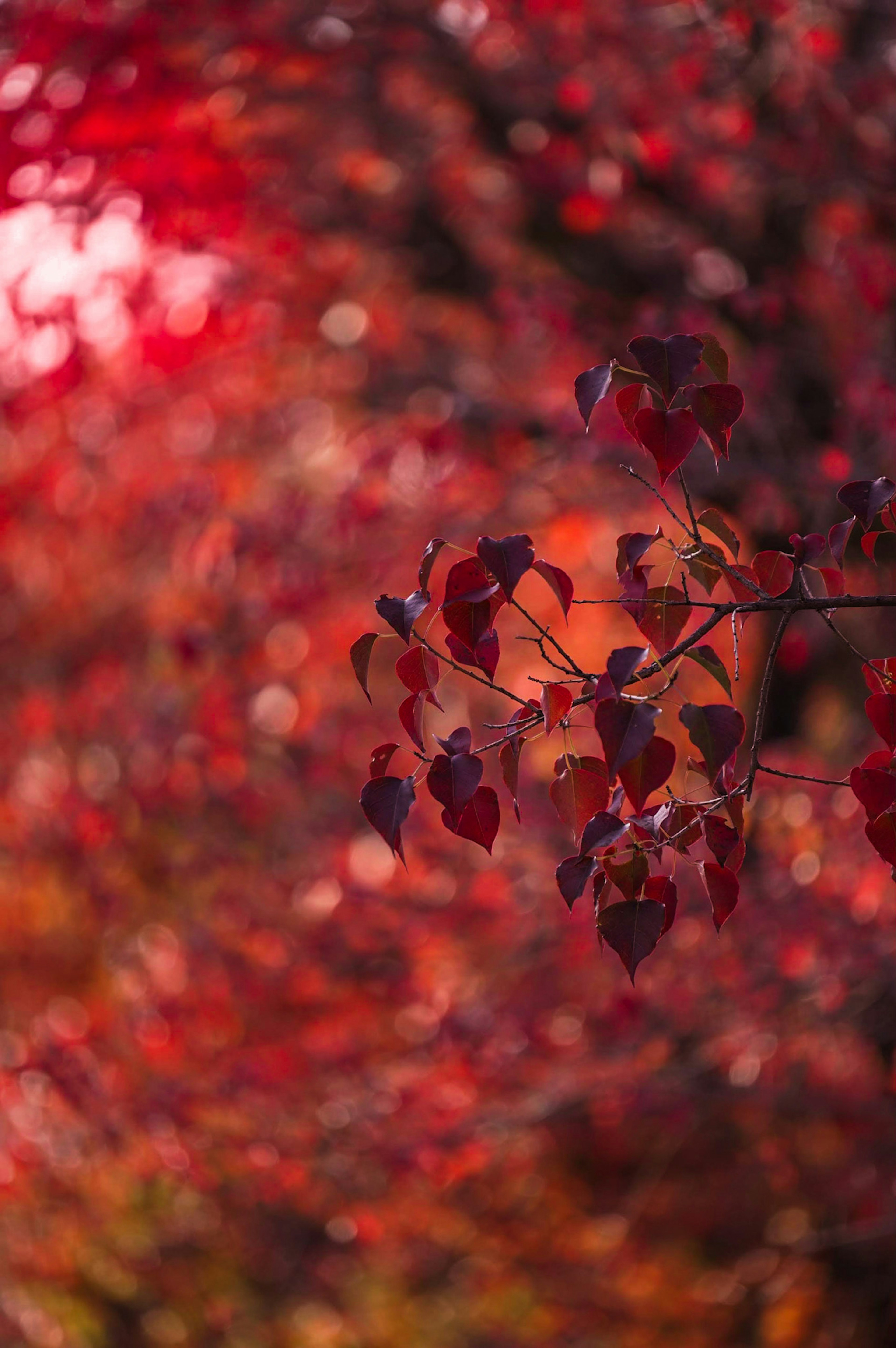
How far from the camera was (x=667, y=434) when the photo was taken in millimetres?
1273

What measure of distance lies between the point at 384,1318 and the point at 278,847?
1.95 metres

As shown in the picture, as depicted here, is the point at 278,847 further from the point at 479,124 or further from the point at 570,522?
the point at 479,124

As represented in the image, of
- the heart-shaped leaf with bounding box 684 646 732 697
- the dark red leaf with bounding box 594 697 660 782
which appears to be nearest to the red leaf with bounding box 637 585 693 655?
the heart-shaped leaf with bounding box 684 646 732 697

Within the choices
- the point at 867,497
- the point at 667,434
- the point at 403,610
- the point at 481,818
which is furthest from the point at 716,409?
the point at 481,818

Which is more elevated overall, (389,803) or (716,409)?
(716,409)

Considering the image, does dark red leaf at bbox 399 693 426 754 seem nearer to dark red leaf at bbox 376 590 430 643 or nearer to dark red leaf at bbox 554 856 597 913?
dark red leaf at bbox 376 590 430 643

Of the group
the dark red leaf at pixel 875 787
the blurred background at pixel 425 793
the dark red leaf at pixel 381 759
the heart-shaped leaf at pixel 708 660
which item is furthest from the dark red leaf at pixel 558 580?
the blurred background at pixel 425 793

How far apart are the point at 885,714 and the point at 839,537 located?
0.20 meters

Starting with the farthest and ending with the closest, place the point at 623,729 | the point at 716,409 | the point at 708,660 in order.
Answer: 1. the point at 716,409
2. the point at 708,660
3. the point at 623,729

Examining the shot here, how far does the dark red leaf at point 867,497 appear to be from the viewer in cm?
125

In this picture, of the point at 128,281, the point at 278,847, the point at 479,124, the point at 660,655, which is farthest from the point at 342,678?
the point at 660,655

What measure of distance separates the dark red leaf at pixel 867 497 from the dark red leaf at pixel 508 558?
1.05 ft

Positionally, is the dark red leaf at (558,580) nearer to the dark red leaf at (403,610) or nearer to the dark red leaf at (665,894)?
the dark red leaf at (403,610)

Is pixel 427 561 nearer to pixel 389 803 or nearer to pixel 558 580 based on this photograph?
pixel 558 580
